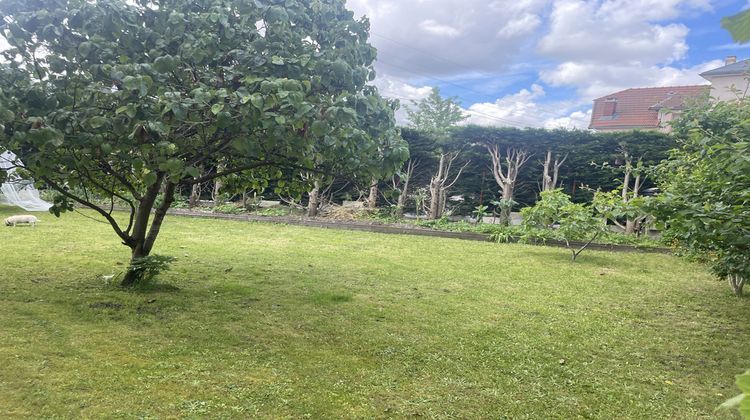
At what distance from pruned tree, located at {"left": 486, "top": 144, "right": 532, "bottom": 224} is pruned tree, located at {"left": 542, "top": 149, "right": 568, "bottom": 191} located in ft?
1.55

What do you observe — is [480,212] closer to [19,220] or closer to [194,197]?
[194,197]

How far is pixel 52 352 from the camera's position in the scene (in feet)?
9.27

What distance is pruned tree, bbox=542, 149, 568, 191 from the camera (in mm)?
11711

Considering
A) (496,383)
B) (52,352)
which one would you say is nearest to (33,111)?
(52,352)

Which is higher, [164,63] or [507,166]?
[507,166]

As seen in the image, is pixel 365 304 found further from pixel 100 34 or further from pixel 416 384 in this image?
pixel 100 34

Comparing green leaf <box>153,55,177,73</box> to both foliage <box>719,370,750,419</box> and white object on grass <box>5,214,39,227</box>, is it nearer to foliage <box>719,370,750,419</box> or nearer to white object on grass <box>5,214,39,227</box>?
foliage <box>719,370,750,419</box>

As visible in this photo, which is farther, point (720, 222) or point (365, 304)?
point (365, 304)

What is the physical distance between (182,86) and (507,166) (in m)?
10.2

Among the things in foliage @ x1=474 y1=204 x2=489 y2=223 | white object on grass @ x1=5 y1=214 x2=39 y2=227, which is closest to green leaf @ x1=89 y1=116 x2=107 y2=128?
white object on grass @ x1=5 y1=214 x2=39 y2=227

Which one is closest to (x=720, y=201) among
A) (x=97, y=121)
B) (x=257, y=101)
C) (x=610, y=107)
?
(x=257, y=101)

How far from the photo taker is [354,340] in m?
3.47

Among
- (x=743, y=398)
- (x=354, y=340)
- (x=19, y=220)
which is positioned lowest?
(x=354, y=340)

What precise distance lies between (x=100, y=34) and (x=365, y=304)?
3042 mm
